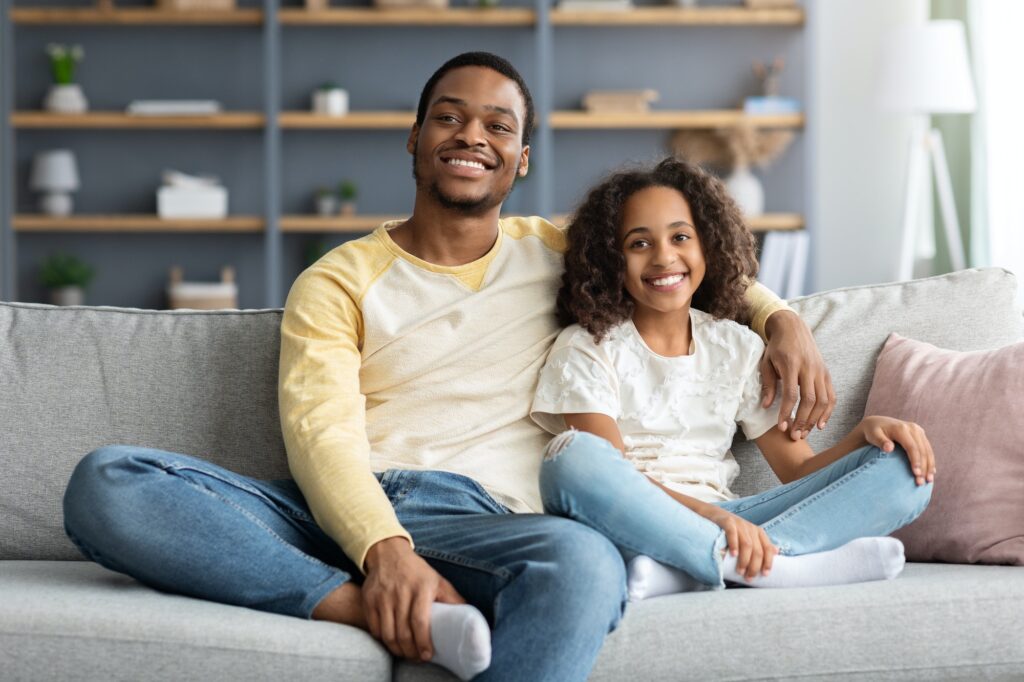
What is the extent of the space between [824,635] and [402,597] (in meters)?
0.54

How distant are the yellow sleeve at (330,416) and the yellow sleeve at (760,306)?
65 cm

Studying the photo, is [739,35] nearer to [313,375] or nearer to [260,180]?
[260,180]

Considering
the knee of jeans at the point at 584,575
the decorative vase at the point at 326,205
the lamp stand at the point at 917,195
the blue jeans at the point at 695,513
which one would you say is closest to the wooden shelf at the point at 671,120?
the lamp stand at the point at 917,195

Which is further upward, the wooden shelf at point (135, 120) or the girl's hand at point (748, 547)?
the wooden shelf at point (135, 120)

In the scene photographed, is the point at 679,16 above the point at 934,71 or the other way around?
above

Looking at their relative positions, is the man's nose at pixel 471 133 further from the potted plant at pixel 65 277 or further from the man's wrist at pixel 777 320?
the potted plant at pixel 65 277

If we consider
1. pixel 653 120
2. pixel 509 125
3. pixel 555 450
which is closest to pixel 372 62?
pixel 653 120

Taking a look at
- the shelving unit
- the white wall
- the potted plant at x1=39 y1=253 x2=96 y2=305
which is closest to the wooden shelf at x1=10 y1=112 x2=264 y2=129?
the shelving unit

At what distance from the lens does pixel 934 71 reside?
4.08 metres

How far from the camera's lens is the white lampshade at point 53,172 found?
16.1 ft

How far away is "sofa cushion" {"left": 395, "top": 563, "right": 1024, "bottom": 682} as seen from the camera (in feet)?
4.91

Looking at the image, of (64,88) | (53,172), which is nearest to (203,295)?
(53,172)

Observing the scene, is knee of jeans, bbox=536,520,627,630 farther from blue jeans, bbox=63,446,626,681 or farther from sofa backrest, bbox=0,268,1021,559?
sofa backrest, bbox=0,268,1021,559

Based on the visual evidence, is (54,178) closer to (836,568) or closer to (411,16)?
(411,16)
